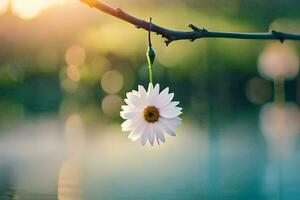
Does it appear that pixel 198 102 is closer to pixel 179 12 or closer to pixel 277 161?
pixel 179 12

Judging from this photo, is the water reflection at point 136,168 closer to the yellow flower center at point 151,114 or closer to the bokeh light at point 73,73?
the yellow flower center at point 151,114

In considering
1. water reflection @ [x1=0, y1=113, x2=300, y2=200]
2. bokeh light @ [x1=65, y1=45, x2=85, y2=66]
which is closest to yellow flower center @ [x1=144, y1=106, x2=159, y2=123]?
water reflection @ [x1=0, y1=113, x2=300, y2=200]

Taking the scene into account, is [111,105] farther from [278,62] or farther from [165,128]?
[165,128]

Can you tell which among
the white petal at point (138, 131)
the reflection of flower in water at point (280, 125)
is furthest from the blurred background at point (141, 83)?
the white petal at point (138, 131)

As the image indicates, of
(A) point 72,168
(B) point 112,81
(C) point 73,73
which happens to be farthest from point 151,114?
(C) point 73,73

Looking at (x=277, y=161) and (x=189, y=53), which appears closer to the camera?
(x=277, y=161)

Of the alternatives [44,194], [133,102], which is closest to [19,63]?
[44,194]
